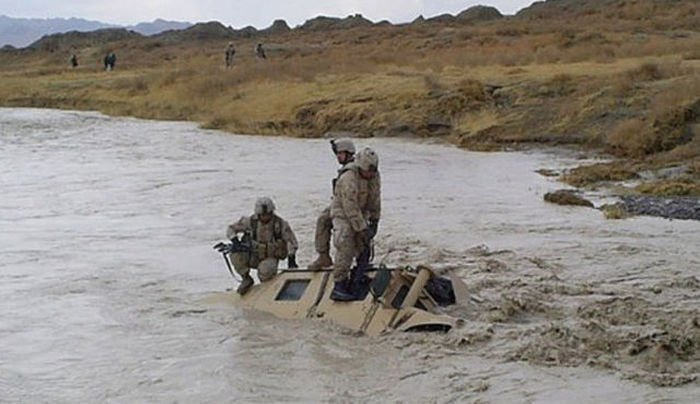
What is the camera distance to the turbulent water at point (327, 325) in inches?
399

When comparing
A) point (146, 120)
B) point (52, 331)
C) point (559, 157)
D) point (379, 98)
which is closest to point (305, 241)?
point (52, 331)

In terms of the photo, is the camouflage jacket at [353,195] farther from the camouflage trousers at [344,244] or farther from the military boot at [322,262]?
the military boot at [322,262]

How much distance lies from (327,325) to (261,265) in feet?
3.80

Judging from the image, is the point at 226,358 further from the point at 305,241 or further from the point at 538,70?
the point at 538,70

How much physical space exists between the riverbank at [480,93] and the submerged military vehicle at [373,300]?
1078cm

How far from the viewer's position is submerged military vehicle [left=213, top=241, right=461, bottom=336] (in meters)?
11.1

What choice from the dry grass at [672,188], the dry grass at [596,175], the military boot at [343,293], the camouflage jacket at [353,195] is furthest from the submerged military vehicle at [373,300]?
the dry grass at [596,175]

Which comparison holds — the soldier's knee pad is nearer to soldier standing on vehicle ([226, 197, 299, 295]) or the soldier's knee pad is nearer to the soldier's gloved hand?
soldier standing on vehicle ([226, 197, 299, 295])

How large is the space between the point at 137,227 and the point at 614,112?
15.1 metres

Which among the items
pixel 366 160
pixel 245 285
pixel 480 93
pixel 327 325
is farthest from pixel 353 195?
pixel 480 93

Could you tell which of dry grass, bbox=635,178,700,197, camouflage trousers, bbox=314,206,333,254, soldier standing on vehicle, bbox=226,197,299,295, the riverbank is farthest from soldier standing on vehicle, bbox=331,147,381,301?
the riverbank

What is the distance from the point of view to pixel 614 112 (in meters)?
29.8

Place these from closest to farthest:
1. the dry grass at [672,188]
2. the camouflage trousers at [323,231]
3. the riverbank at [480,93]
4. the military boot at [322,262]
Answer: the camouflage trousers at [323,231] → the military boot at [322,262] → the dry grass at [672,188] → the riverbank at [480,93]

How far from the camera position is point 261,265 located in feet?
40.3
